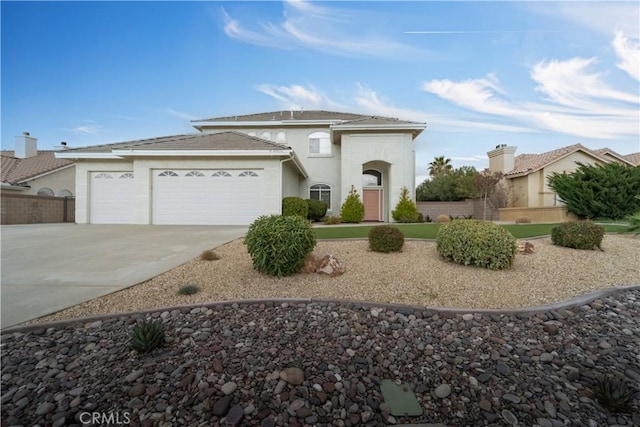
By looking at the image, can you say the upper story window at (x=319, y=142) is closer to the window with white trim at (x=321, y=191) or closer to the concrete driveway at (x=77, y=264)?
the window with white trim at (x=321, y=191)

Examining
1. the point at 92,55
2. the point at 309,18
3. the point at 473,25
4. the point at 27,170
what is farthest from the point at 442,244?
the point at 27,170

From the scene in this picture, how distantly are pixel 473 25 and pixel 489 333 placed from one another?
10003 millimetres

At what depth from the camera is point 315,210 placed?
16.9 meters

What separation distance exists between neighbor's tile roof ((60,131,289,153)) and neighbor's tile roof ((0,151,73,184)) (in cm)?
853

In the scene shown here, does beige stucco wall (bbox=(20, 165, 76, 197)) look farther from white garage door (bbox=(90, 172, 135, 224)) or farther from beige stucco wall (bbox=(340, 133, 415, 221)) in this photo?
beige stucco wall (bbox=(340, 133, 415, 221))

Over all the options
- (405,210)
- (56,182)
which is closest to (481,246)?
(405,210)

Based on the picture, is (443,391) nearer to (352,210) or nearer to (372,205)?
(352,210)

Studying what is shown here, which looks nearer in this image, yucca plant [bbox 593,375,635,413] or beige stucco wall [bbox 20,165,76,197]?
yucca plant [bbox 593,375,635,413]

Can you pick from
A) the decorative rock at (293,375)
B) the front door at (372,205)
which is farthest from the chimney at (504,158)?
the decorative rock at (293,375)

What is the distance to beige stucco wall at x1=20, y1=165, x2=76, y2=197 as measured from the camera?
20.0 m

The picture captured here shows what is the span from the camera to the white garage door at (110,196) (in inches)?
592

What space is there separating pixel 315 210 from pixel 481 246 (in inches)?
463

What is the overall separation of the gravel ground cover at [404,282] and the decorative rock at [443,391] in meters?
1.78

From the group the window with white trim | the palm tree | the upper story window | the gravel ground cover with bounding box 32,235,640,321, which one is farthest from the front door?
the palm tree
